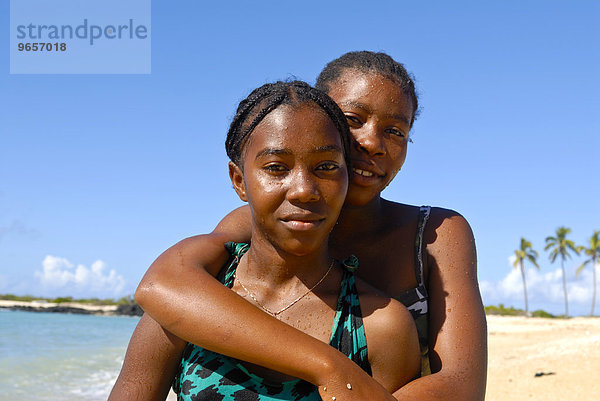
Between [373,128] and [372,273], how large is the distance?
0.60 m

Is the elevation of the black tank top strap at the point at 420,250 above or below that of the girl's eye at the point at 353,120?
below

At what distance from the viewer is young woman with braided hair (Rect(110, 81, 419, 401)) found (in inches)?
76.0

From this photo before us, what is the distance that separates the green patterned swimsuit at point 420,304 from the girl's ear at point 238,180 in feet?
2.50

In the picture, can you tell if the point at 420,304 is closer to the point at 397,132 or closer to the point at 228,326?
the point at 397,132

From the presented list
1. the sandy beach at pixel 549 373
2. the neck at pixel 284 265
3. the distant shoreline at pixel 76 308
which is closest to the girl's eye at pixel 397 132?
the neck at pixel 284 265

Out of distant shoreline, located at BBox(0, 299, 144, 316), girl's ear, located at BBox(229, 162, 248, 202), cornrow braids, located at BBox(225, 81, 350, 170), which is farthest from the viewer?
distant shoreline, located at BBox(0, 299, 144, 316)

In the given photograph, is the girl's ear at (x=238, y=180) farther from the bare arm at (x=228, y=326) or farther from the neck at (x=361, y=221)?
the neck at (x=361, y=221)

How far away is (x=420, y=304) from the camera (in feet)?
7.97

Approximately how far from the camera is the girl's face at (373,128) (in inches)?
94.3

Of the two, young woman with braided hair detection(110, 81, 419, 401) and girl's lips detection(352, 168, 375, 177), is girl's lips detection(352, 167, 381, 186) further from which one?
young woman with braided hair detection(110, 81, 419, 401)

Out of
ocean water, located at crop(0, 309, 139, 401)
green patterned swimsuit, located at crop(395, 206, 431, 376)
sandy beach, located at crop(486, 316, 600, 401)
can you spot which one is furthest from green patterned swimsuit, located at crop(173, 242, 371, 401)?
ocean water, located at crop(0, 309, 139, 401)

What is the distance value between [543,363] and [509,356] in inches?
167

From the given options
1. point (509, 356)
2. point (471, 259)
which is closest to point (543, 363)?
point (509, 356)

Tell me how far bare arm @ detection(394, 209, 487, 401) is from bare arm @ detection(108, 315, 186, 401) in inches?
29.7
